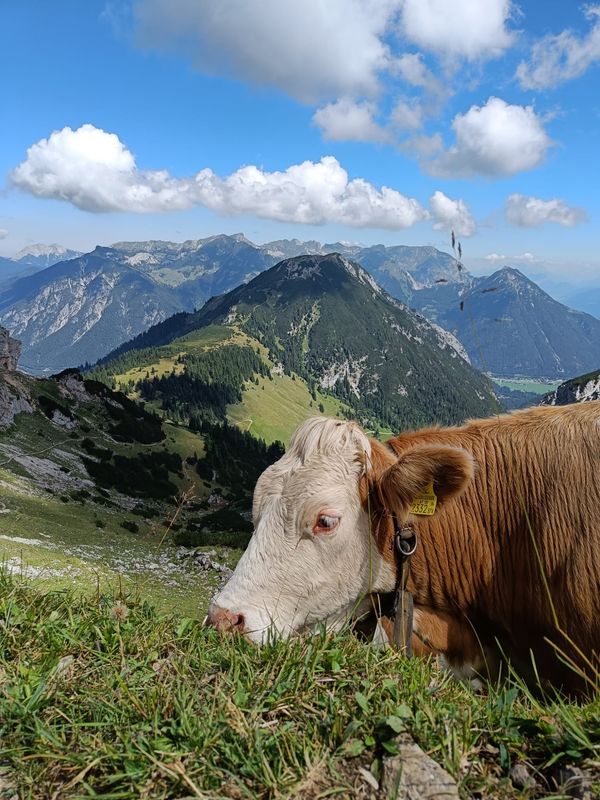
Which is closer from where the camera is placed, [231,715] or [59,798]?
[59,798]

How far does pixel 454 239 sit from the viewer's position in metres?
5.08

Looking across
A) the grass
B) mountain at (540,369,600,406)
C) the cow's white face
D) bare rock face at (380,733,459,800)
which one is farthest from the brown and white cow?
mountain at (540,369,600,406)

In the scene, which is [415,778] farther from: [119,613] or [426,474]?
[119,613]

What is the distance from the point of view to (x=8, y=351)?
286 ft

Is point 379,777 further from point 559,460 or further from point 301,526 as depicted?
point 559,460

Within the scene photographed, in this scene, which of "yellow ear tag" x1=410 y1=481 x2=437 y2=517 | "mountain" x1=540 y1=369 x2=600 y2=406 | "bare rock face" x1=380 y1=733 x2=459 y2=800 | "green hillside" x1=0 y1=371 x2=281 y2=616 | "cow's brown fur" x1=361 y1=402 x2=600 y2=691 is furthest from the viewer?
"mountain" x1=540 y1=369 x2=600 y2=406

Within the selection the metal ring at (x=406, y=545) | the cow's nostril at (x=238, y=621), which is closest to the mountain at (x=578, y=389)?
the metal ring at (x=406, y=545)

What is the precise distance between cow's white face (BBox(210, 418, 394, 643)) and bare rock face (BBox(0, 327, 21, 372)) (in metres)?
89.2

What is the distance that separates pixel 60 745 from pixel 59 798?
25cm

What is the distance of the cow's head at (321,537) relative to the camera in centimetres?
423

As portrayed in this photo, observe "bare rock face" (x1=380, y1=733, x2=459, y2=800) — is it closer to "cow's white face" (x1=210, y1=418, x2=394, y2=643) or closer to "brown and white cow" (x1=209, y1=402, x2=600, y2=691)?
"brown and white cow" (x1=209, y1=402, x2=600, y2=691)

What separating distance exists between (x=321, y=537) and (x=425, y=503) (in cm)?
91

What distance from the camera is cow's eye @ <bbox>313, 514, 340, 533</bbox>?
4320mm

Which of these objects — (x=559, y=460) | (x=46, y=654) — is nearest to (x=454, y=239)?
(x=559, y=460)
